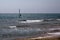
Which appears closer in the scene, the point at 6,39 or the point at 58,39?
the point at 58,39

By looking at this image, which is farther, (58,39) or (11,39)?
(11,39)

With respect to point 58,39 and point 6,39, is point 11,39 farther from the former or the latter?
point 58,39

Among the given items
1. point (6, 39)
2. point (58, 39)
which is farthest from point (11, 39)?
point (58, 39)

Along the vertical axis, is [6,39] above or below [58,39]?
below

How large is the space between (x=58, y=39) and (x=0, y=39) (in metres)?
3.75

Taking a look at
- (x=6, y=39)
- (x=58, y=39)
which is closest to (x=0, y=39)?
(x=6, y=39)

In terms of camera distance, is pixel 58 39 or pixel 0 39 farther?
pixel 0 39

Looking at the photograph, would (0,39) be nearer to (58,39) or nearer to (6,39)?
(6,39)

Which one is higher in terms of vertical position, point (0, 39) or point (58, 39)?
point (58, 39)

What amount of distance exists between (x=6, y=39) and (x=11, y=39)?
32 cm

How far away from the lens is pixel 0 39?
8.03 meters

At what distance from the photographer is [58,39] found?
6.23 m

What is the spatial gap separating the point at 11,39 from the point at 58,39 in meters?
3.22

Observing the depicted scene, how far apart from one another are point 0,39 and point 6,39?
38cm
